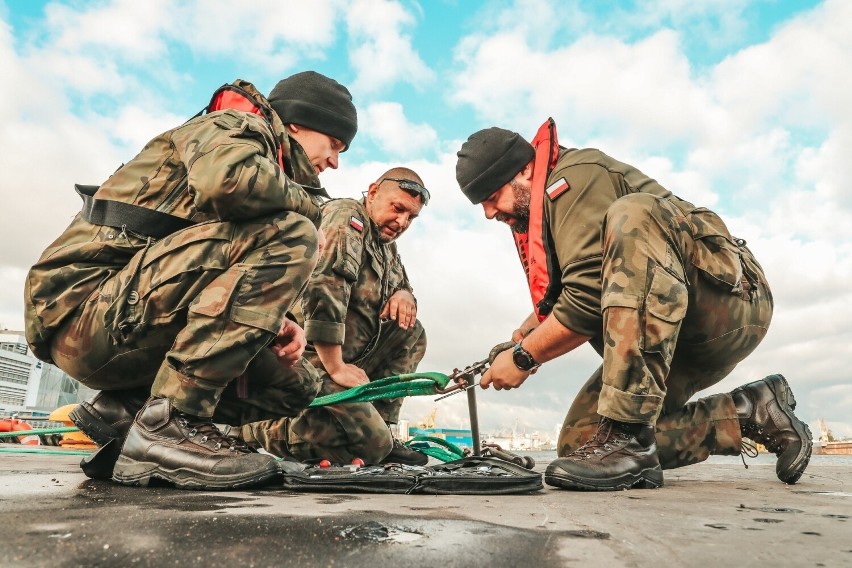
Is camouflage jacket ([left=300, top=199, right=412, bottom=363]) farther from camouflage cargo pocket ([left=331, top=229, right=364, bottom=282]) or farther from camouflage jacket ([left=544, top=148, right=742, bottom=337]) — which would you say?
camouflage jacket ([left=544, top=148, right=742, bottom=337])

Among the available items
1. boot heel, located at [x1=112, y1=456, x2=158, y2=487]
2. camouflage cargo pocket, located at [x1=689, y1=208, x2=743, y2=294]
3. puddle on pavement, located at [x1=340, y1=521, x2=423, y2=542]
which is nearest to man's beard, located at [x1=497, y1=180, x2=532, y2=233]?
camouflage cargo pocket, located at [x1=689, y1=208, x2=743, y2=294]

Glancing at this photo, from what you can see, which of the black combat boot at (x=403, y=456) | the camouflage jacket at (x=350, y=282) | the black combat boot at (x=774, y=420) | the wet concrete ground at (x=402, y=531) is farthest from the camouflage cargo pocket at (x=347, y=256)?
the black combat boot at (x=774, y=420)

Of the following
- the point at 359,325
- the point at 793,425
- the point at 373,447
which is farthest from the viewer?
the point at 359,325

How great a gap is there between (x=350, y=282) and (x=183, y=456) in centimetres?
187

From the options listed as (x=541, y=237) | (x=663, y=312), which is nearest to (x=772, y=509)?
(x=663, y=312)

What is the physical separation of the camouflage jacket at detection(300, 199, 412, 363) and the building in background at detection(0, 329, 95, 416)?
42802 mm

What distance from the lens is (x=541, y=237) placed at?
2.87 meters

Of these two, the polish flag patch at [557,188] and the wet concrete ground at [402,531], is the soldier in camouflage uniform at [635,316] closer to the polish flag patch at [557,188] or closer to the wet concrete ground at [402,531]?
the polish flag patch at [557,188]

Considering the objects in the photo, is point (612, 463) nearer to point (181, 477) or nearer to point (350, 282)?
A: point (181, 477)

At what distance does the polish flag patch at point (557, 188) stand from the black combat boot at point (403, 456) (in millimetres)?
1803

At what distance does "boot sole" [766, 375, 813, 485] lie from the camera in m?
2.55

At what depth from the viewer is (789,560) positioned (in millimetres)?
859

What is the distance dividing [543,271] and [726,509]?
1.65 m

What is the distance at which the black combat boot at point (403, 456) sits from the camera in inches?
143
